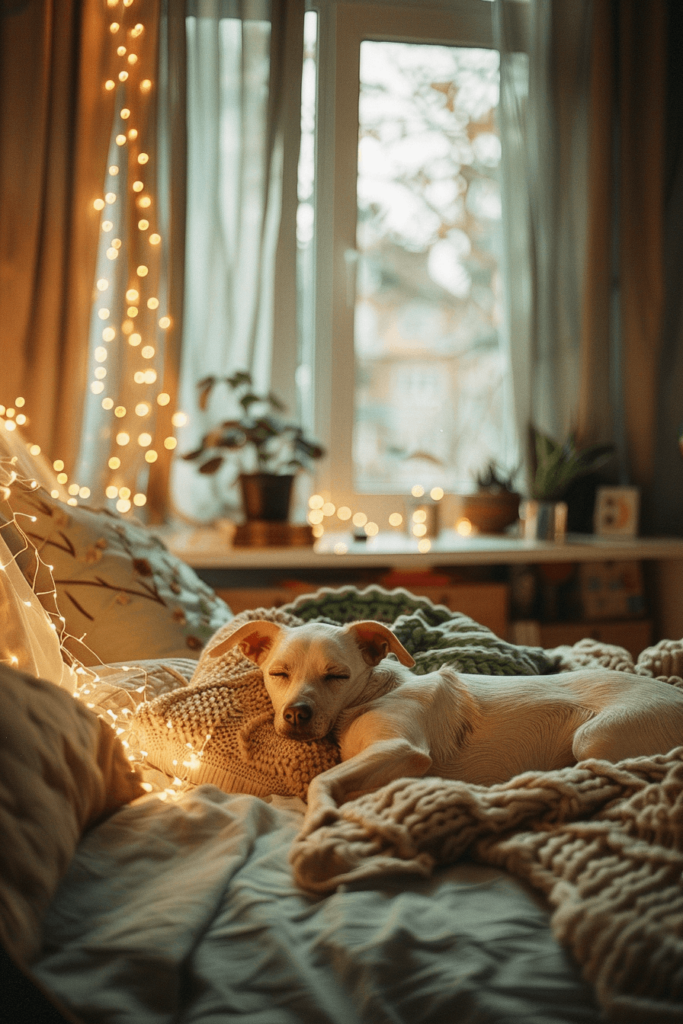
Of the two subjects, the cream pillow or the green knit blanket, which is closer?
the cream pillow

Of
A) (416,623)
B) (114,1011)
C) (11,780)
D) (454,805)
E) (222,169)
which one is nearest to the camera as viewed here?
(114,1011)

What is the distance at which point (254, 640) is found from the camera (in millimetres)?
1156

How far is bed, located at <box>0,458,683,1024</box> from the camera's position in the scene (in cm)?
65

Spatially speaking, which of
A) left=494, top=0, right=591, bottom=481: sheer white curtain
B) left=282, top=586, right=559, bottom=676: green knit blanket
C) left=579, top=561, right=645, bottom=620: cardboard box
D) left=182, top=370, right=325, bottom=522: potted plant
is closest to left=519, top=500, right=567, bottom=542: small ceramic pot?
left=579, top=561, right=645, bottom=620: cardboard box

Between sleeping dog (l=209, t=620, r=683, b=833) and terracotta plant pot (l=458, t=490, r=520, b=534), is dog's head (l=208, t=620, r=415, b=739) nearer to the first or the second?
sleeping dog (l=209, t=620, r=683, b=833)

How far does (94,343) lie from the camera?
2709mm

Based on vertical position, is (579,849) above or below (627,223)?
below

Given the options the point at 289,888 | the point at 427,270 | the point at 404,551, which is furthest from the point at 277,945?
the point at 427,270

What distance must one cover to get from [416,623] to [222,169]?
2.01 metres

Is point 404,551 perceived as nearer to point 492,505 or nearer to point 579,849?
point 492,505

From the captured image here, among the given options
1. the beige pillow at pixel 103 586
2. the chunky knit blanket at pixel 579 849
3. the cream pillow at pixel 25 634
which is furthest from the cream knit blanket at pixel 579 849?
the beige pillow at pixel 103 586

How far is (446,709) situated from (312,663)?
20 cm

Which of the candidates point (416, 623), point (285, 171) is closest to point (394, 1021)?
point (416, 623)

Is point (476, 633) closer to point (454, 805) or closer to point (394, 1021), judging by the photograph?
point (454, 805)
